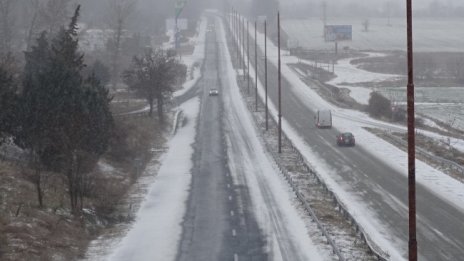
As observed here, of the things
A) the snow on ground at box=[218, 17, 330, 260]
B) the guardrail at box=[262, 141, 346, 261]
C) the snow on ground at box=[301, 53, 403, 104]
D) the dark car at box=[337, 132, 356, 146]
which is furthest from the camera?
the snow on ground at box=[301, 53, 403, 104]

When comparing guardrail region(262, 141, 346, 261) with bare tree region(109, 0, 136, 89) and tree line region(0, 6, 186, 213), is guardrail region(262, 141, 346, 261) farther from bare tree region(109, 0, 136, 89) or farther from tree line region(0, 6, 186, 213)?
bare tree region(109, 0, 136, 89)

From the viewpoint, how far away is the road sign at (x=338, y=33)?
154 m

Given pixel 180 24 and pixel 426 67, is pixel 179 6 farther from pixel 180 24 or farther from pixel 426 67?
pixel 426 67

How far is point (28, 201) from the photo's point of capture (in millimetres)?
32125

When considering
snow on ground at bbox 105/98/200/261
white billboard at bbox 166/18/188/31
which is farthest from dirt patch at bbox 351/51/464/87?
snow on ground at bbox 105/98/200/261

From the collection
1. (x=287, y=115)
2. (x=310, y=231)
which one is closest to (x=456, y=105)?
(x=287, y=115)

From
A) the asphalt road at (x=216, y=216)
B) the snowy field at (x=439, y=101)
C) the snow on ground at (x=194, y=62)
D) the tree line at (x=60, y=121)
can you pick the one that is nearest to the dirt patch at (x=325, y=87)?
the snowy field at (x=439, y=101)

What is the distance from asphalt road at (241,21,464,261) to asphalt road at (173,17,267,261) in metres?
5.99

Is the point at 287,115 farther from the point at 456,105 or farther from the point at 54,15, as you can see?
the point at 54,15

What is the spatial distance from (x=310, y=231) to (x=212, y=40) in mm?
155907

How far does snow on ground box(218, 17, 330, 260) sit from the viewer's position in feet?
95.0

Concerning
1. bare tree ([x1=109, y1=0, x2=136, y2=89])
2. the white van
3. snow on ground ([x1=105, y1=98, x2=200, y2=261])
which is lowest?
snow on ground ([x1=105, y1=98, x2=200, y2=261])

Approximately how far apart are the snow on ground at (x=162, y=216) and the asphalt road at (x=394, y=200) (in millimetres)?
9116

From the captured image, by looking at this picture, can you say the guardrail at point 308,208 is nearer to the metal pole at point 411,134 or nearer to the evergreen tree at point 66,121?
the metal pole at point 411,134
